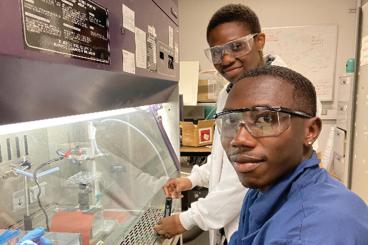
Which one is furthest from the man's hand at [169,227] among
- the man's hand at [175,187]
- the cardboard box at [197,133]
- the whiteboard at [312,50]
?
the whiteboard at [312,50]

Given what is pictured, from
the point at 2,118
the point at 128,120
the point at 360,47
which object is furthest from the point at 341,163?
the point at 2,118

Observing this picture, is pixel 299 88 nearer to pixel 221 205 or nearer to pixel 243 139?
pixel 243 139

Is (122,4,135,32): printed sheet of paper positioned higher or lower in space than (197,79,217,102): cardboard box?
higher

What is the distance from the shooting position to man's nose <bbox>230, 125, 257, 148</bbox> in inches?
28.3

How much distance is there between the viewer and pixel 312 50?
4.02 m

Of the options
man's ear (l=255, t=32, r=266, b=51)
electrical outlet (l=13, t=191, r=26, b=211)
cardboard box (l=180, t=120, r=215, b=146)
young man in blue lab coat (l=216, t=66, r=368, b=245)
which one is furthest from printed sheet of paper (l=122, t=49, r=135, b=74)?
cardboard box (l=180, t=120, r=215, b=146)

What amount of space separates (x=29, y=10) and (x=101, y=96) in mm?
529

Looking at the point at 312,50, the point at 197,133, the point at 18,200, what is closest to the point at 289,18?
the point at 312,50

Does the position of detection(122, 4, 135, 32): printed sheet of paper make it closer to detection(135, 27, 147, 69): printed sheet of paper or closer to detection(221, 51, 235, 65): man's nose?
detection(135, 27, 147, 69): printed sheet of paper

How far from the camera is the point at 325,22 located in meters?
3.96

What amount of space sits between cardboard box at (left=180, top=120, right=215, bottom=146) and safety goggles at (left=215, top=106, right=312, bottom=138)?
251 centimetres

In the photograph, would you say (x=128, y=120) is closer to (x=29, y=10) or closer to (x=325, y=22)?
(x=29, y=10)

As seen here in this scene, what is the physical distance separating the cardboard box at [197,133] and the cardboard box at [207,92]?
429mm

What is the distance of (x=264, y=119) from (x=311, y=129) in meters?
0.12
